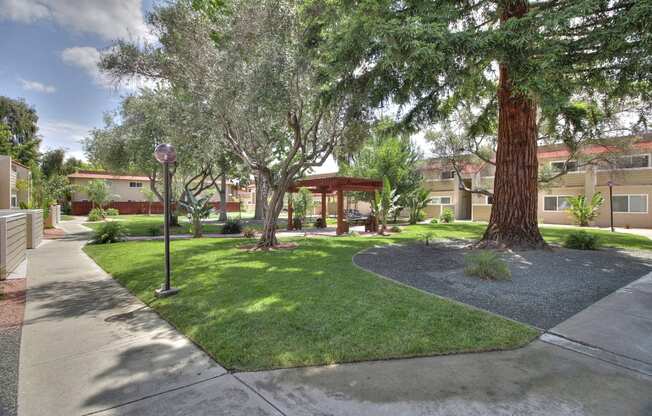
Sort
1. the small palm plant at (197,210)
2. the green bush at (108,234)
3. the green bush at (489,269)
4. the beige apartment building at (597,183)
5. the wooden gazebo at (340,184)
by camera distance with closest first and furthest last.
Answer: the green bush at (489,269), the green bush at (108,234), the small palm plant at (197,210), the wooden gazebo at (340,184), the beige apartment building at (597,183)

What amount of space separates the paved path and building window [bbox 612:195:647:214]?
83.9 ft

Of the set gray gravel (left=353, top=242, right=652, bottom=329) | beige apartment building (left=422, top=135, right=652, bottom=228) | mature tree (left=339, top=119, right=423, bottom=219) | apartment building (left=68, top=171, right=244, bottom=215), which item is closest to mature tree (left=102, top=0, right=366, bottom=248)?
gray gravel (left=353, top=242, right=652, bottom=329)

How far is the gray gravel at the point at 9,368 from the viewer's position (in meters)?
2.81

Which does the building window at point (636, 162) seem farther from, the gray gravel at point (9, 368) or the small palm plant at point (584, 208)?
the gray gravel at point (9, 368)

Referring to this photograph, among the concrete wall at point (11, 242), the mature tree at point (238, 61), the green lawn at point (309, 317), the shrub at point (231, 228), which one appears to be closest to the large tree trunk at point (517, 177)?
the mature tree at point (238, 61)

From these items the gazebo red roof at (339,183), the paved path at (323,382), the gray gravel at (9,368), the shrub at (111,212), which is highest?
the gazebo red roof at (339,183)

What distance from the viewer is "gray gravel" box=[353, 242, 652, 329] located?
17.2 feet

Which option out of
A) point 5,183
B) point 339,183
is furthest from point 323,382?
point 5,183

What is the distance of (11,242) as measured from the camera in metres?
7.95

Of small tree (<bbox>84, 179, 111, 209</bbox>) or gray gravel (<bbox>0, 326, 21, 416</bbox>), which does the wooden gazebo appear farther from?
small tree (<bbox>84, 179, 111, 209</bbox>)

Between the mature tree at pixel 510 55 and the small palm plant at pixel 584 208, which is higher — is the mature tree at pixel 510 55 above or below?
above

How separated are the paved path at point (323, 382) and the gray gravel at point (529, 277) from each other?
1.06 meters

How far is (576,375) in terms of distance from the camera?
10.4 feet

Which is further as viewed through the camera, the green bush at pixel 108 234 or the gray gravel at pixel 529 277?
the green bush at pixel 108 234
